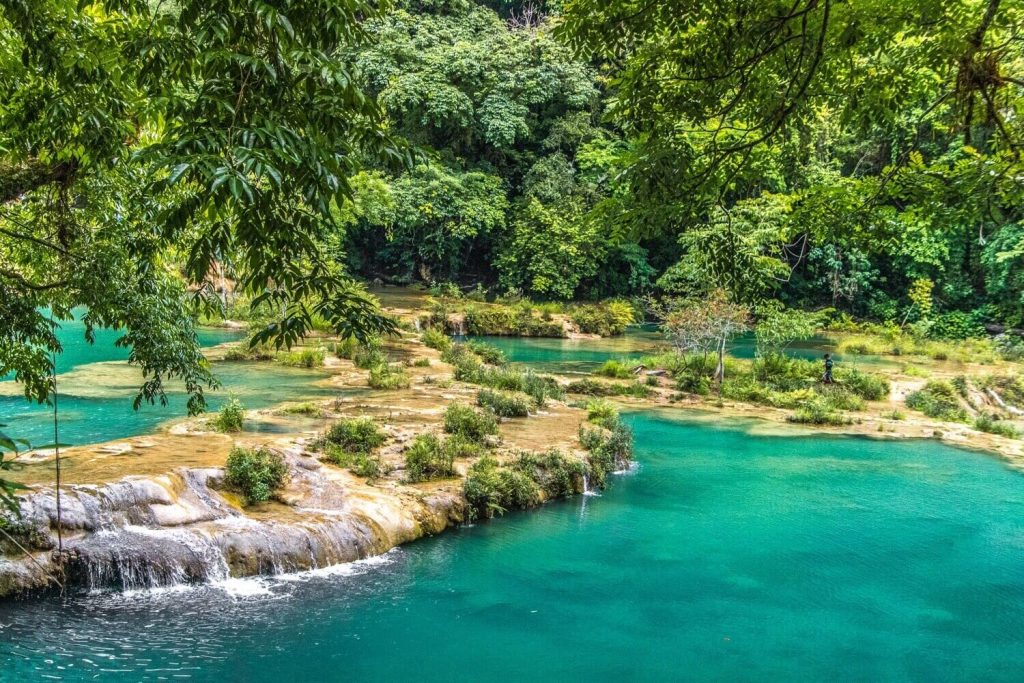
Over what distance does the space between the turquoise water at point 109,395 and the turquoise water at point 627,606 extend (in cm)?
535

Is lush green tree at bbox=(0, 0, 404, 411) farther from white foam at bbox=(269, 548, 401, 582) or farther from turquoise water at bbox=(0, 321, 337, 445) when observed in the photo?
turquoise water at bbox=(0, 321, 337, 445)

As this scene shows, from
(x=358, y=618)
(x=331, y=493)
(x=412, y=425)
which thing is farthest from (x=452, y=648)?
(x=412, y=425)

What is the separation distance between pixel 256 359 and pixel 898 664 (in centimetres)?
1656

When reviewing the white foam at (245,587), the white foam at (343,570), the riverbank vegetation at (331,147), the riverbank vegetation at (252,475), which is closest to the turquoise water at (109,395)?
the riverbank vegetation at (331,147)

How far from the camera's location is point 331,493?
9422mm

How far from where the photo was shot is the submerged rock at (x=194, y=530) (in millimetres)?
7391

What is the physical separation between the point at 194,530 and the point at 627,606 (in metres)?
4.74

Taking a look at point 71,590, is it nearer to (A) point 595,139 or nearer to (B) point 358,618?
(B) point 358,618

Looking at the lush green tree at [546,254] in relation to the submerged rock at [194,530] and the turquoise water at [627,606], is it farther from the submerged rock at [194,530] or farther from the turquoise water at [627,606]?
the submerged rock at [194,530]

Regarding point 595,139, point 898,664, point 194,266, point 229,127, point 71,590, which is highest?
point 595,139

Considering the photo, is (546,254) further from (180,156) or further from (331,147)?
(180,156)

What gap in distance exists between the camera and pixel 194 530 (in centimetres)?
802

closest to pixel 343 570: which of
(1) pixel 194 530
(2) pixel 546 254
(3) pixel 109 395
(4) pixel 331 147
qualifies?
(1) pixel 194 530

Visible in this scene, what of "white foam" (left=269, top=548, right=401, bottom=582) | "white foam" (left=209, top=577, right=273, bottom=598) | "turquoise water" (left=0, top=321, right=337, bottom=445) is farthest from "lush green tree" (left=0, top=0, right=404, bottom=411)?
"turquoise water" (left=0, top=321, right=337, bottom=445)
